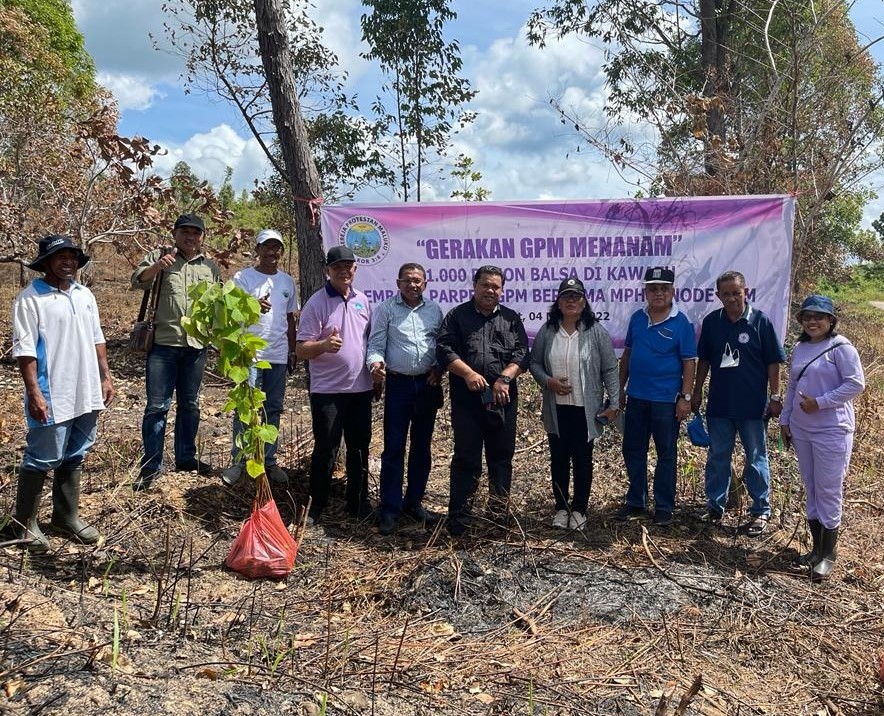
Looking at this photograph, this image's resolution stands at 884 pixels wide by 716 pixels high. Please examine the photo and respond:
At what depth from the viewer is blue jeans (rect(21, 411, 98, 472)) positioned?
11.4 ft

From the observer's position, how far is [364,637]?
3.17m

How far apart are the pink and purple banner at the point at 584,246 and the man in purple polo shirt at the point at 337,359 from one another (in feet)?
3.71

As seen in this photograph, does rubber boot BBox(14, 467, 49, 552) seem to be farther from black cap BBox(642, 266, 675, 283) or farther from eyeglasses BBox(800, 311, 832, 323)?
eyeglasses BBox(800, 311, 832, 323)

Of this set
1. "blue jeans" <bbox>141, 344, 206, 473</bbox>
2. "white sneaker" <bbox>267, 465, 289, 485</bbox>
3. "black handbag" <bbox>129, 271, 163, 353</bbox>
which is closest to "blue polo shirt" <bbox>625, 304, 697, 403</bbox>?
"white sneaker" <bbox>267, 465, 289, 485</bbox>

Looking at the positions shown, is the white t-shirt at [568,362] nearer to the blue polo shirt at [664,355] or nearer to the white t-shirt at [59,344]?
the blue polo shirt at [664,355]

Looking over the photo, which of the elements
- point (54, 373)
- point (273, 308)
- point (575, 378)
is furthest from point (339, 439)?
point (54, 373)

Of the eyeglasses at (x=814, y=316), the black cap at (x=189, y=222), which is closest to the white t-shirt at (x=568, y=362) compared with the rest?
the eyeglasses at (x=814, y=316)

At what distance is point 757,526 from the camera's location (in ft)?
14.4

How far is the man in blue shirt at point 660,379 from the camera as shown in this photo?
14.0ft

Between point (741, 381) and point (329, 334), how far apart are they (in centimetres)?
260

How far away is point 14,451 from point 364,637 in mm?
3606

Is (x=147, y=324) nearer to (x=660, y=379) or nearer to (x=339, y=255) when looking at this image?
(x=339, y=255)

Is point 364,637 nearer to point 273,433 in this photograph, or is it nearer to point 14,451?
point 273,433

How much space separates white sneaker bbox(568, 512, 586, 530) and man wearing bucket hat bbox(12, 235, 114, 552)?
114 inches
